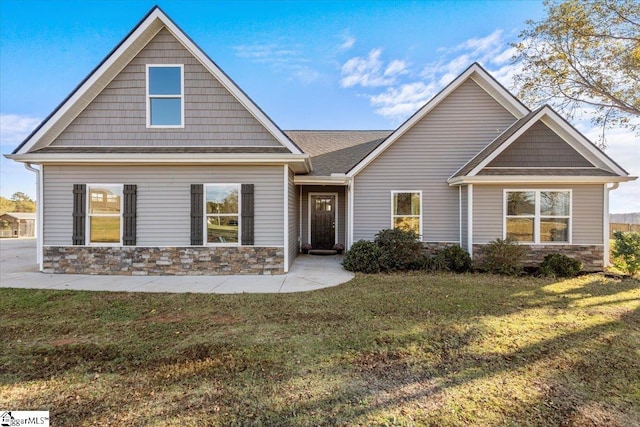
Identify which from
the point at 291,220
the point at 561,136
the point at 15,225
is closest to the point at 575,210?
the point at 561,136

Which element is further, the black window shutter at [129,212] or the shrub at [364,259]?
the shrub at [364,259]

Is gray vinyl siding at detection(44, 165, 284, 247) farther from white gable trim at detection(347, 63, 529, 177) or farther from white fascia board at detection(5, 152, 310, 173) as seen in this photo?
white gable trim at detection(347, 63, 529, 177)

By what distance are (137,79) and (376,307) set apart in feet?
27.8

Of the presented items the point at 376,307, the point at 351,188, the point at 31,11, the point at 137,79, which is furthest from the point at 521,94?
the point at 31,11

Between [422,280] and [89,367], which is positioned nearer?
[89,367]

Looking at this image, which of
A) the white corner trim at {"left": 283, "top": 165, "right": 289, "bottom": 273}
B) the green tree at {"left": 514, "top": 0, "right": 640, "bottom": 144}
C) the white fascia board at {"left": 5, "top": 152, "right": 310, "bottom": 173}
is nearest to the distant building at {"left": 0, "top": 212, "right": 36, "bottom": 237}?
the white fascia board at {"left": 5, "top": 152, "right": 310, "bottom": 173}

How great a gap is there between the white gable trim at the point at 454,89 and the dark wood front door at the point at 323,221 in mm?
2814

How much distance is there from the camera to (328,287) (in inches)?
265

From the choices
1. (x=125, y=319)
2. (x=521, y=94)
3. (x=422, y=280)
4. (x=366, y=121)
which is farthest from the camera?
(x=366, y=121)

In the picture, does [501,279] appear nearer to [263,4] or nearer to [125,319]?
[125,319]

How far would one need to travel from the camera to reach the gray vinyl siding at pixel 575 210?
841cm

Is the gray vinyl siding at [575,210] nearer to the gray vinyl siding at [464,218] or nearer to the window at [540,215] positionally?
the window at [540,215]

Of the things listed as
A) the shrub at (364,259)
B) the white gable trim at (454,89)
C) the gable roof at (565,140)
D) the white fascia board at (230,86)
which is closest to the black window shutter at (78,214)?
the white fascia board at (230,86)

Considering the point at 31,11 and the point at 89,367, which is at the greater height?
the point at 31,11
